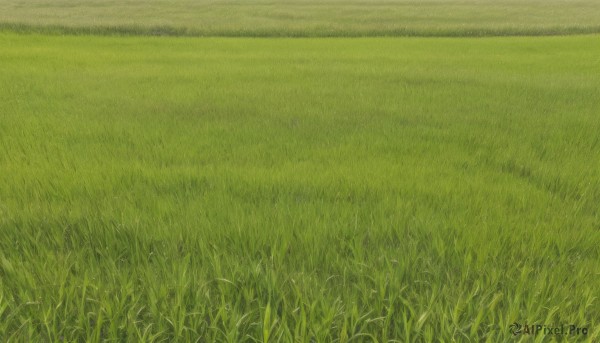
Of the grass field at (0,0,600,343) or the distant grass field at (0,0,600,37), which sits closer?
the grass field at (0,0,600,343)

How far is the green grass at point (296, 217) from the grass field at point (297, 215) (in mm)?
11

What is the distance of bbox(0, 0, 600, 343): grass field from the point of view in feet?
3.82

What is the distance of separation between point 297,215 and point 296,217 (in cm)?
3

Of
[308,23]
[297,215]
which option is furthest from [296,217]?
[308,23]

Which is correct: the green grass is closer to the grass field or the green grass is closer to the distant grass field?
the grass field

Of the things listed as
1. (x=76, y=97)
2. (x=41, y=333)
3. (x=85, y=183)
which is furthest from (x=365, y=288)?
(x=76, y=97)

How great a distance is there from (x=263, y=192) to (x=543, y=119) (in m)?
2.83

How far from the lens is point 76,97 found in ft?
14.8

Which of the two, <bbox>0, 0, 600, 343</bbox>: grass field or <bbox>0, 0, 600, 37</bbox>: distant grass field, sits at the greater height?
<bbox>0, 0, 600, 37</bbox>: distant grass field

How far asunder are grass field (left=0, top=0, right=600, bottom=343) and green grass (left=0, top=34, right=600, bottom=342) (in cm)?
1

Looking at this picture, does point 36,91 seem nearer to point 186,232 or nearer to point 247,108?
point 247,108

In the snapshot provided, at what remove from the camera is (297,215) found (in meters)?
1.76

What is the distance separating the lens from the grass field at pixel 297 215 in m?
1.16

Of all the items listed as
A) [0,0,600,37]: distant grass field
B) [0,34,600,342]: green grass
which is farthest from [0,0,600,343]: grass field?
[0,0,600,37]: distant grass field
